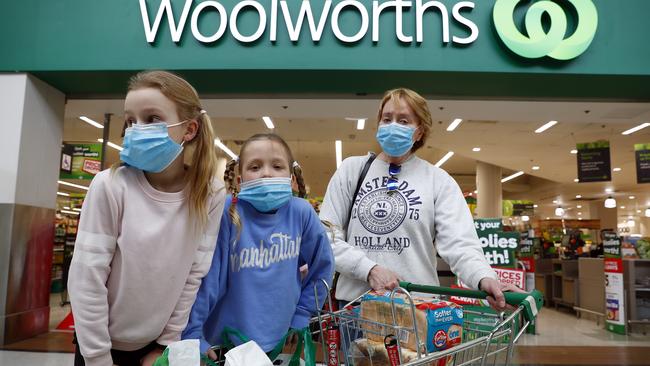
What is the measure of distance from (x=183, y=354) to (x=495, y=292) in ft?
2.76

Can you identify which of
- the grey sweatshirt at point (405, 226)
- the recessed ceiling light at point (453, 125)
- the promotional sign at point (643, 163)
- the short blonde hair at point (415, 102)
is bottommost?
the grey sweatshirt at point (405, 226)

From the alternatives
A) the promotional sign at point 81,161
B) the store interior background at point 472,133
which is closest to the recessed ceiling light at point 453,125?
the store interior background at point 472,133

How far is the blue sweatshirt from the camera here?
4.20ft

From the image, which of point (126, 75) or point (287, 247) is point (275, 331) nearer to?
point (287, 247)

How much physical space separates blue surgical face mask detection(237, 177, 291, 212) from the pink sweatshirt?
0.17 metres

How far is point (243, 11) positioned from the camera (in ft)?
18.8

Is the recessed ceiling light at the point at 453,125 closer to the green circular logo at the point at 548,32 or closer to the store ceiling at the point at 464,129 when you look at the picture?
the store ceiling at the point at 464,129

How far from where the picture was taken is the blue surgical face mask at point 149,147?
1.26m

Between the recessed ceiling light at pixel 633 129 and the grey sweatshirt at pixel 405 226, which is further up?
the recessed ceiling light at pixel 633 129

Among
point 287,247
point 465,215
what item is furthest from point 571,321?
point 287,247

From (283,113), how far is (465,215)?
581cm

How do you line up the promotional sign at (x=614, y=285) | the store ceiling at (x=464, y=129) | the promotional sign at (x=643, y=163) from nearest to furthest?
the store ceiling at (x=464, y=129) < the promotional sign at (x=614, y=285) < the promotional sign at (x=643, y=163)

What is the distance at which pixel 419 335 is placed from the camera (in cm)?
123

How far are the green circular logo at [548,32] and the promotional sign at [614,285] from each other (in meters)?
3.42
